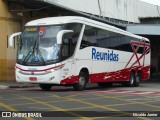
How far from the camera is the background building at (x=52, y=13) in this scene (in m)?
28.9

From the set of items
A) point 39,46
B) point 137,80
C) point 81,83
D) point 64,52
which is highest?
point 39,46

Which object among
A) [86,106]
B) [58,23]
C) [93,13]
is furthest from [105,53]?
[93,13]

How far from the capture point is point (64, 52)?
18.6m

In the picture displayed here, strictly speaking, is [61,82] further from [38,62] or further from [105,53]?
[105,53]

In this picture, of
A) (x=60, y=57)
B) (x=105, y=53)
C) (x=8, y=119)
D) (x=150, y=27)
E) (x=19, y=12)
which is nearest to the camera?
(x=8, y=119)

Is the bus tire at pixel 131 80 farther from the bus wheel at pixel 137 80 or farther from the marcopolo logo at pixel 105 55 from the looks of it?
the marcopolo logo at pixel 105 55

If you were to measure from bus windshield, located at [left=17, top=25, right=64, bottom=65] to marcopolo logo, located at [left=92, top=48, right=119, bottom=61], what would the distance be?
3140 millimetres

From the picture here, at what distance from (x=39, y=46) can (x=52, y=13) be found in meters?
14.6

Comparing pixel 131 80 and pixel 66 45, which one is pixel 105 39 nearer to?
pixel 66 45

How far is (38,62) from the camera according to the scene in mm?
18406

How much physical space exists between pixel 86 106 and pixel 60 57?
18.5 feet

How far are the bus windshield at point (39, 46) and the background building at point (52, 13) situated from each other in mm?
9192

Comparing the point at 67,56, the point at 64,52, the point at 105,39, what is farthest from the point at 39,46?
the point at 105,39

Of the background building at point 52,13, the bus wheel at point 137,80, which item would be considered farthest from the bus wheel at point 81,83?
the background building at point 52,13
